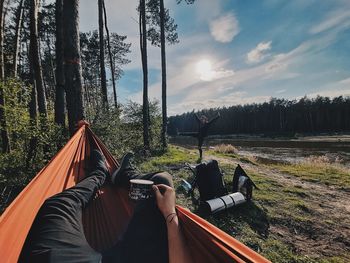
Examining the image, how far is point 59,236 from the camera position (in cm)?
137

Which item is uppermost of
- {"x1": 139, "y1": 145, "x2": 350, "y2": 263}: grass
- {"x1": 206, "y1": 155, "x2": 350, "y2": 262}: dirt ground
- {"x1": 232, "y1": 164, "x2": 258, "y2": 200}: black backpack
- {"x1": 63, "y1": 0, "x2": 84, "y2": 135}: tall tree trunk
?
{"x1": 63, "y1": 0, "x2": 84, "y2": 135}: tall tree trunk

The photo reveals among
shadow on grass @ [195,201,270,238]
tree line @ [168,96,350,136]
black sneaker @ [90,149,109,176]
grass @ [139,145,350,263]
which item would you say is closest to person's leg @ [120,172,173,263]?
black sneaker @ [90,149,109,176]

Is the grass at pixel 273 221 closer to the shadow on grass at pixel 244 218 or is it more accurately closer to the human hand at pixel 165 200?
the shadow on grass at pixel 244 218

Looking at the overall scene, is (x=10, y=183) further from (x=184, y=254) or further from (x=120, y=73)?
(x=120, y=73)

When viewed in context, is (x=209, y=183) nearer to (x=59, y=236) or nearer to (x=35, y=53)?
(x=59, y=236)

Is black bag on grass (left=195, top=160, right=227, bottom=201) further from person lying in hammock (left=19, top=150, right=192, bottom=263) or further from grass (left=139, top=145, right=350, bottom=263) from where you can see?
person lying in hammock (left=19, top=150, right=192, bottom=263)

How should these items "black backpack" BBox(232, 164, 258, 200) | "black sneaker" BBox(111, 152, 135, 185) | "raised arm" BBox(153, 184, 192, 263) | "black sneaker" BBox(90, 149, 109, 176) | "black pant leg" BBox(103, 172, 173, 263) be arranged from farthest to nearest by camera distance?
1. "black backpack" BBox(232, 164, 258, 200)
2. "black sneaker" BBox(90, 149, 109, 176)
3. "black sneaker" BBox(111, 152, 135, 185)
4. "black pant leg" BBox(103, 172, 173, 263)
5. "raised arm" BBox(153, 184, 192, 263)

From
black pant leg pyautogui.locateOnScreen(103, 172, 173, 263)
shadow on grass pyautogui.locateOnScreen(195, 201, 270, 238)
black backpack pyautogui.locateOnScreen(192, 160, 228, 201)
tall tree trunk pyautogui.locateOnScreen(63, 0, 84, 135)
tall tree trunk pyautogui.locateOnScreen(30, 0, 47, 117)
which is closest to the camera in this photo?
black pant leg pyautogui.locateOnScreen(103, 172, 173, 263)

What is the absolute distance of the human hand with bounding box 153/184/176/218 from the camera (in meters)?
1.58

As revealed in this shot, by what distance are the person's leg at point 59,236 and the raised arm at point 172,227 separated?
420 mm

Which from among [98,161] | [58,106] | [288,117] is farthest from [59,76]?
[288,117]

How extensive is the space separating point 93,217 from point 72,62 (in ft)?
8.23

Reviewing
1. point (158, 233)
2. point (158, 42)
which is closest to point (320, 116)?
point (158, 42)

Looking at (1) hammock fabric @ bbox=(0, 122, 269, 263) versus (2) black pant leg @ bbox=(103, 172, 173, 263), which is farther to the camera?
(2) black pant leg @ bbox=(103, 172, 173, 263)
